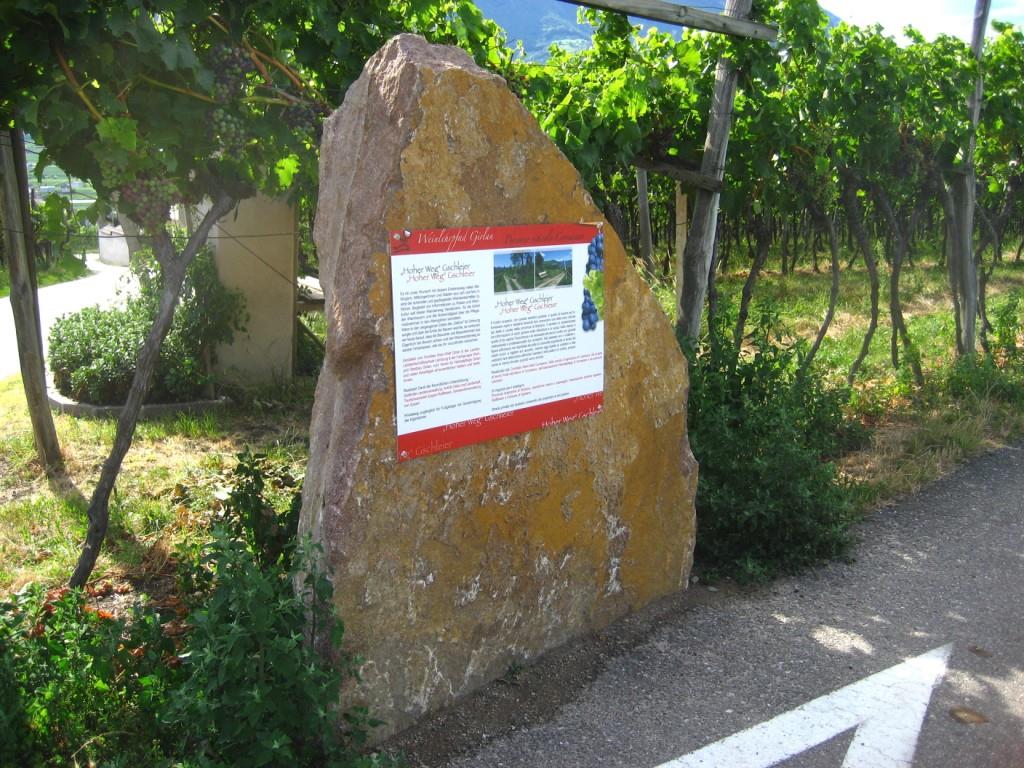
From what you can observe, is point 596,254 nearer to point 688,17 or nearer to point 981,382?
point 688,17

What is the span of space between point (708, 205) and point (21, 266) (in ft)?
12.9

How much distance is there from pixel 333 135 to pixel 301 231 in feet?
17.7

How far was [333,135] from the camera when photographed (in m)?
3.32

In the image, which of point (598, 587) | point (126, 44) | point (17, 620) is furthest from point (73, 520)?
point (598, 587)

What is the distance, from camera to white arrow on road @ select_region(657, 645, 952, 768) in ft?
9.91

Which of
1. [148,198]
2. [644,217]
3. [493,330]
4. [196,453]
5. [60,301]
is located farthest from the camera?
[60,301]

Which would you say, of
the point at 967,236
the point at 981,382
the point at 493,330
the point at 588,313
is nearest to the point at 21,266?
the point at 493,330

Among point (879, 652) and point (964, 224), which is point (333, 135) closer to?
point (879, 652)

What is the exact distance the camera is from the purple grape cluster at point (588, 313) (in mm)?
3633

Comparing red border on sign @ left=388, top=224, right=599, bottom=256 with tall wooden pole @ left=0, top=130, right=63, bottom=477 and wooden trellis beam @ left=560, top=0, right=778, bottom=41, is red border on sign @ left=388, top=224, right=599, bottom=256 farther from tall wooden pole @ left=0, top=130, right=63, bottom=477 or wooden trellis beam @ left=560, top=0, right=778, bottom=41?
tall wooden pole @ left=0, top=130, right=63, bottom=477

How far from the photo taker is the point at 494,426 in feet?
10.9

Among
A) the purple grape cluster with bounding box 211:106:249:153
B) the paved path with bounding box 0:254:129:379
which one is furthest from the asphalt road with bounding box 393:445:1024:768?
the paved path with bounding box 0:254:129:379

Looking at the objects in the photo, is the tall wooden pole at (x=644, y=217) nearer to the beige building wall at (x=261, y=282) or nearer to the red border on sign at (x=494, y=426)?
the beige building wall at (x=261, y=282)

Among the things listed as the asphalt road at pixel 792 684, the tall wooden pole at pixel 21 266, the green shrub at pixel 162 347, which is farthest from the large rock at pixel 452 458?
the green shrub at pixel 162 347
